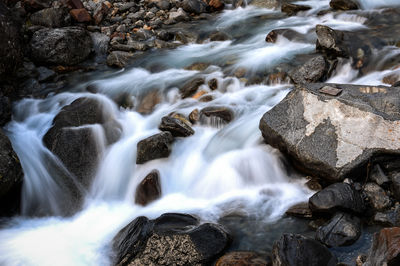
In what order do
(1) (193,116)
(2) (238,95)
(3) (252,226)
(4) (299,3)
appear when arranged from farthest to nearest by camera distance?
(4) (299,3) → (2) (238,95) → (1) (193,116) → (3) (252,226)

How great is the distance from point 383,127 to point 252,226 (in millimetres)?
2109

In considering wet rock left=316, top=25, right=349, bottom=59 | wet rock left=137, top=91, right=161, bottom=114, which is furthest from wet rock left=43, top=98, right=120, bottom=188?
→ wet rock left=316, top=25, right=349, bottom=59

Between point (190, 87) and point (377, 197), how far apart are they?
437cm

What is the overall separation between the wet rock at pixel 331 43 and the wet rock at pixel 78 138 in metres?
4.50

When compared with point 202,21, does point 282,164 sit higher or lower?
lower

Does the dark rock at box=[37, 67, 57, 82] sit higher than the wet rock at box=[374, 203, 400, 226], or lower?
higher

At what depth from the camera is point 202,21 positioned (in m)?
12.4

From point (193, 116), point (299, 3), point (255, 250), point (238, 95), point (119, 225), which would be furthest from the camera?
point (299, 3)

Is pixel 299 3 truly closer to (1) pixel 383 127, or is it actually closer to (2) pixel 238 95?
(2) pixel 238 95

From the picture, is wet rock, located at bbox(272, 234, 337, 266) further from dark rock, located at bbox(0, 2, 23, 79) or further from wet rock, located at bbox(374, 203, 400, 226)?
dark rock, located at bbox(0, 2, 23, 79)

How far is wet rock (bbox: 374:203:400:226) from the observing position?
14.6ft

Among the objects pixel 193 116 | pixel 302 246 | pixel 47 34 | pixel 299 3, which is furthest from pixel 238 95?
pixel 299 3

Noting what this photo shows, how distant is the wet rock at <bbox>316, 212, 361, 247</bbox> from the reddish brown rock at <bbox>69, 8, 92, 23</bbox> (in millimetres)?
9481


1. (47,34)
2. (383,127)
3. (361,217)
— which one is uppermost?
(47,34)
